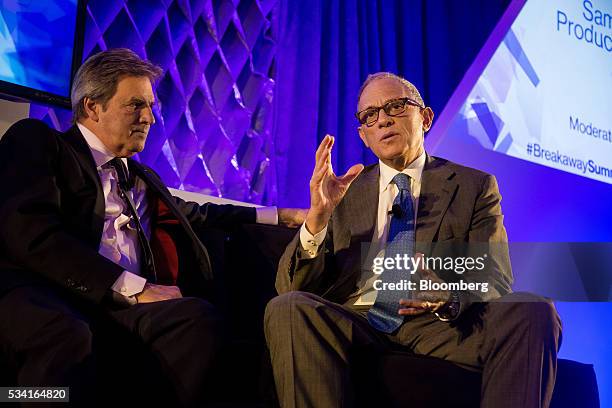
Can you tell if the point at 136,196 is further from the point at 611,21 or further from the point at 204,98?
the point at 611,21

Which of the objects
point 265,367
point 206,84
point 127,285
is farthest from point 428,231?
point 206,84

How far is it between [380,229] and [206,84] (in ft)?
3.67

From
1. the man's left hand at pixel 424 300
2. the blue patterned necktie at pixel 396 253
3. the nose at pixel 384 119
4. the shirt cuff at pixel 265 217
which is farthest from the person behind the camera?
the shirt cuff at pixel 265 217

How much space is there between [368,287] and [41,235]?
794mm

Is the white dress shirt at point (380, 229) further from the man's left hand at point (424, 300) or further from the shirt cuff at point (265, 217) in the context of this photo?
the shirt cuff at point (265, 217)

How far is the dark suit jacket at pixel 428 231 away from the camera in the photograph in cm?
165

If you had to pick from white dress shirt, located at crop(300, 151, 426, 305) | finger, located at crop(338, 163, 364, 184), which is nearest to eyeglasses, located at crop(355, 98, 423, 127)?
white dress shirt, located at crop(300, 151, 426, 305)

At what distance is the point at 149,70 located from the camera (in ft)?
6.05

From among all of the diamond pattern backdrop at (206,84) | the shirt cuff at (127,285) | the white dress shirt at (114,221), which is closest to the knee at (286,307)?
the shirt cuff at (127,285)

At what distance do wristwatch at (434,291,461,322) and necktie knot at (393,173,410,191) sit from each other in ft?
1.32

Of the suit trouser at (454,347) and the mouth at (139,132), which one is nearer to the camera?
the suit trouser at (454,347)

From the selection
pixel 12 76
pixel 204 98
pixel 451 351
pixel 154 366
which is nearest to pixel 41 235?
pixel 154 366

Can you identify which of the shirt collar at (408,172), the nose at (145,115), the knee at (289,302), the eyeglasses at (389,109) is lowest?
the knee at (289,302)

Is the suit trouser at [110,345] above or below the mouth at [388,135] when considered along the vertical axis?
below
